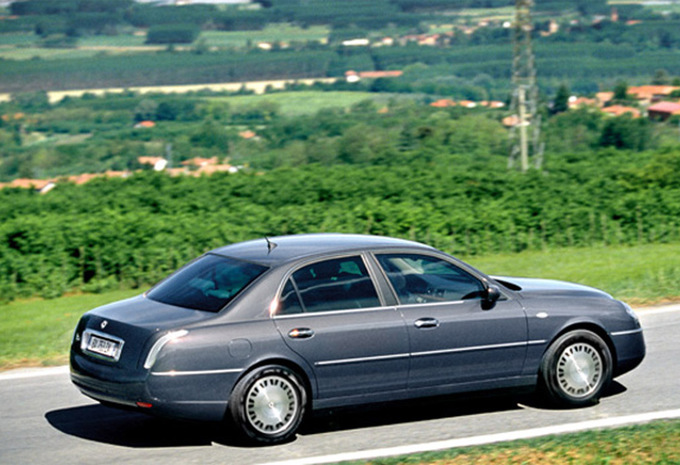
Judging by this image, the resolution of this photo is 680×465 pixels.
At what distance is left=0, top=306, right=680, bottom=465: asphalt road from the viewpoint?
7508 millimetres

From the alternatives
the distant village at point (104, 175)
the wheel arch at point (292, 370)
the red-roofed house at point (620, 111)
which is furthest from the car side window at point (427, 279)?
the red-roofed house at point (620, 111)

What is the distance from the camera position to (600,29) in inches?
5453

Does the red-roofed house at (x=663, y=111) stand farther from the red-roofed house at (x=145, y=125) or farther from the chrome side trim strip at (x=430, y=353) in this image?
the chrome side trim strip at (x=430, y=353)

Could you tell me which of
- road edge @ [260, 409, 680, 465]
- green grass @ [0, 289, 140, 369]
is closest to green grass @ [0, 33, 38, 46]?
green grass @ [0, 289, 140, 369]

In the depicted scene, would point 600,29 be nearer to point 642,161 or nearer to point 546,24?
point 546,24

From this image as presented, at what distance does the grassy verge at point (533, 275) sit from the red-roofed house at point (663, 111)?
51.7 m

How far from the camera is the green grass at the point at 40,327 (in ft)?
37.4

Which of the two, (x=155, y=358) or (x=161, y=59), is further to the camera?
(x=161, y=59)

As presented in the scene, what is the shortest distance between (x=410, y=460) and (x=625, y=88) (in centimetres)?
8148

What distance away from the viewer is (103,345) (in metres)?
7.64

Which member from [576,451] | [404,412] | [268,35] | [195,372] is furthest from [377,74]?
[576,451]

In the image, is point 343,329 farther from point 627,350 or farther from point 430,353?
point 627,350

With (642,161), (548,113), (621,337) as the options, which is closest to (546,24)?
(548,113)

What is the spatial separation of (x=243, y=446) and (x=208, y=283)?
1254 mm
